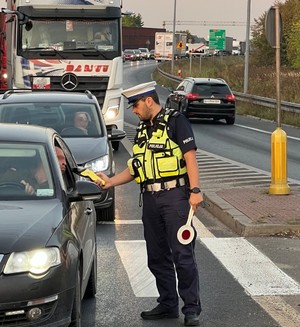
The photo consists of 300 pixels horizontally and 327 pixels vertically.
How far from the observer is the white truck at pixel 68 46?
60.1 feet

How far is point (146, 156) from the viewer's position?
6.22 metres

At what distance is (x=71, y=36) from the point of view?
18422 millimetres

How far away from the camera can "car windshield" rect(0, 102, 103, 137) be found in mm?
11320

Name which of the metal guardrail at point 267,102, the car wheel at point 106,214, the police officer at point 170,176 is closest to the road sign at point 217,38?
the metal guardrail at point 267,102

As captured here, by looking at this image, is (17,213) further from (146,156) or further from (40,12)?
(40,12)

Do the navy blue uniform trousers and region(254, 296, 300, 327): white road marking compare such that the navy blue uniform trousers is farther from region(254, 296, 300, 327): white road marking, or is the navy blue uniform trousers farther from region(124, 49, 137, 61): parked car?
region(124, 49, 137, 61): parked car

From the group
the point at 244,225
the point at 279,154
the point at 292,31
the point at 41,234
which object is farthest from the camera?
the point at 292,31

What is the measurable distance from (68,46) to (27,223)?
540 inches

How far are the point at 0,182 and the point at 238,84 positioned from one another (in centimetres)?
4456

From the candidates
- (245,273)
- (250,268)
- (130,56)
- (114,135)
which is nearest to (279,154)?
(114,135)

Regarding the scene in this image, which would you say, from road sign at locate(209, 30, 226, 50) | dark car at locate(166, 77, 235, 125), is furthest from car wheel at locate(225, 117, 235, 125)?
road sign at locate(209, 30, 226, 50)

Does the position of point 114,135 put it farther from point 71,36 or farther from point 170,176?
point 71,36

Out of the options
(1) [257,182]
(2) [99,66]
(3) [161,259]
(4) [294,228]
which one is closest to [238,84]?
(2) [99,66]

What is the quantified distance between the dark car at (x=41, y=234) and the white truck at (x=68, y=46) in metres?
11.7
